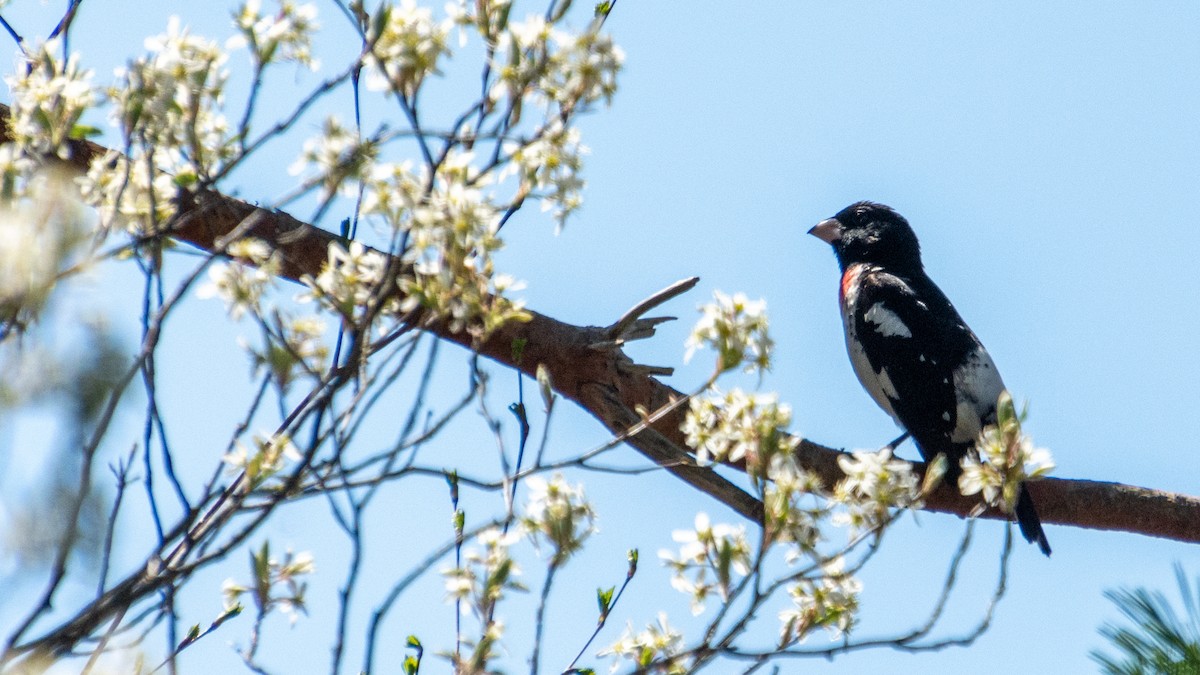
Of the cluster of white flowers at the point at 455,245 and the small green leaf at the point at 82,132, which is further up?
the small green leaf at the point at 82,132

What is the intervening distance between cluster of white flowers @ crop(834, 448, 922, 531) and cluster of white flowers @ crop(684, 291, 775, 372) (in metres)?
0.21

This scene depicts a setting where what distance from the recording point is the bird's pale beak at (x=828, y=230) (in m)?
6.29

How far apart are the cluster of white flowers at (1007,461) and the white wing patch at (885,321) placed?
333cm

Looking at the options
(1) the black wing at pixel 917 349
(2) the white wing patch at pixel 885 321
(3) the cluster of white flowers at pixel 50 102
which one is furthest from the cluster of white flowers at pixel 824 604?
(2) the white wing patch at pixel 885 321

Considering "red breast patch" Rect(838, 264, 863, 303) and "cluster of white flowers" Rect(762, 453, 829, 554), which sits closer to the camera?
"cluster of white flowers" Rect(762, 453, 829, 554)

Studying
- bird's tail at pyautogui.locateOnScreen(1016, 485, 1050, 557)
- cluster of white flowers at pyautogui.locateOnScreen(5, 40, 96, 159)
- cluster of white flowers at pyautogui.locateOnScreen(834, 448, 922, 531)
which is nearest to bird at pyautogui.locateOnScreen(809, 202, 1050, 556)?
bird's tail at pyautogui.locateOnScreen(1016, 485, 1050, 557)

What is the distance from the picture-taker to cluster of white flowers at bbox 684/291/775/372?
6.02 feet

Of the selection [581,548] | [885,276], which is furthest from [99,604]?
[885,276]

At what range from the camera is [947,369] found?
5.04 metres

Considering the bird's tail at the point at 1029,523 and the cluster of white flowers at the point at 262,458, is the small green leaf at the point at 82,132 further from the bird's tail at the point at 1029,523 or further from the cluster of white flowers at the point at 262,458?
the bird's tail at the point at 1029,523

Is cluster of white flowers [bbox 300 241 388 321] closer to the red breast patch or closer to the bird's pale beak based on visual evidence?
→ the red breast patch

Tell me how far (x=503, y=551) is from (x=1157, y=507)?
10.6 feet

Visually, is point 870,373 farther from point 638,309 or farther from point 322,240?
point 322,240

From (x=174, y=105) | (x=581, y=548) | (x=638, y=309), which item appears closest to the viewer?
(x=174, y=105)
